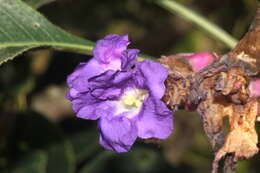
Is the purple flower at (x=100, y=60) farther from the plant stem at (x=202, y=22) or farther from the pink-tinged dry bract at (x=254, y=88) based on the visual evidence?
the plant stem at (x=202, y=22)

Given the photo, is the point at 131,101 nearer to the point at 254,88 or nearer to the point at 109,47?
the point at 109,47

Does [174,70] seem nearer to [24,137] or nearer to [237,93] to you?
[237,93]

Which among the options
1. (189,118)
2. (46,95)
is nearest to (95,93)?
(46,95)

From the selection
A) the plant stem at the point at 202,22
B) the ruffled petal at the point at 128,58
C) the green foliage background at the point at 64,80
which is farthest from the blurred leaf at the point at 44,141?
the ruffled petal at the point at 128,58

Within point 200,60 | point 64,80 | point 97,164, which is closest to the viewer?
point 200,60

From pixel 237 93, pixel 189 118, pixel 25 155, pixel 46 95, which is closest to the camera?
pixel 237 93

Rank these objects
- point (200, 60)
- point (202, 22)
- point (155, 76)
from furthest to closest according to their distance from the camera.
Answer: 1. point (202, 22)
2. point (200, 60)
3. point (155, 76)

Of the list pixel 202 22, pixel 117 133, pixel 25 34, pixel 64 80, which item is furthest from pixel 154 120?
pixel 64 80
